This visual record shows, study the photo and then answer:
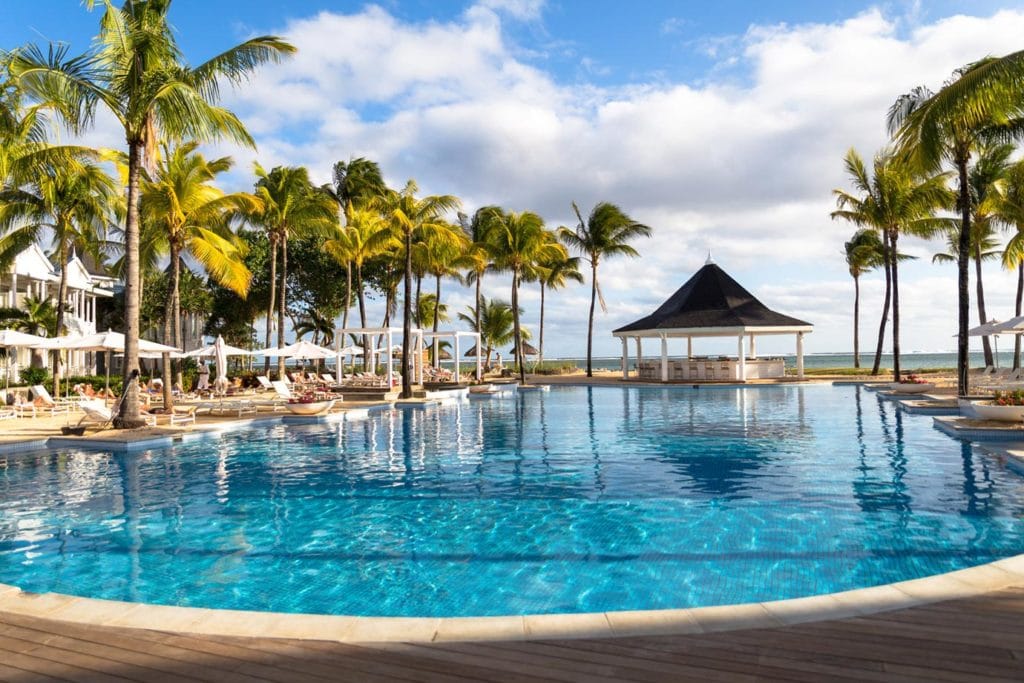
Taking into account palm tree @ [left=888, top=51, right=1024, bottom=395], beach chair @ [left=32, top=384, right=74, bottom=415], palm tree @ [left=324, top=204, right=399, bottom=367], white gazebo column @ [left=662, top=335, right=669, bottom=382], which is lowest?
beach chair @ [left=32, top=384, right=74, bottom=415]

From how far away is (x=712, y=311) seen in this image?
1335 inches

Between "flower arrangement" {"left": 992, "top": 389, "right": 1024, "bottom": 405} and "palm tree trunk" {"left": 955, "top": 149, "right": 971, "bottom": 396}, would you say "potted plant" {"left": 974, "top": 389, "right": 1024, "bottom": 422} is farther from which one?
"palm tree trunk" {"left": 955, "top": 149, "right": 971, "bottom": 396}

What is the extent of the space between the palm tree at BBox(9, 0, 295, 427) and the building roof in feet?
77.9

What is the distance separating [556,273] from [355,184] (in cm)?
1270

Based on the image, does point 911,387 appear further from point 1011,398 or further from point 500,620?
point 500,620

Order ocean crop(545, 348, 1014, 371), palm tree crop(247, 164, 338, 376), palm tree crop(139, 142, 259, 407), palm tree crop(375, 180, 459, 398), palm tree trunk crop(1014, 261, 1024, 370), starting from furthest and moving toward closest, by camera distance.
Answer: ocean crop(545, 348, 1014, 371) → palm tree trunk crop(1014, 261, 1024, 370) → palm tree crop(247, 164, 338, 376) → palm tree crop(375, 180, 459, 398) → palm tree crop(139, 142, 259, 407)

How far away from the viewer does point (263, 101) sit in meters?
13.1

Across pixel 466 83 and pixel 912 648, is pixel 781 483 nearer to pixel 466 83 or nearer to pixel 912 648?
pixel 912 648

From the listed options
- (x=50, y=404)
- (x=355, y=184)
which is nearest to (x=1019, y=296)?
(x=355, y=184)

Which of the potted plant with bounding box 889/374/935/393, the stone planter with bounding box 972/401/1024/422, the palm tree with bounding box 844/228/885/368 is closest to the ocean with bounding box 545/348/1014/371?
the palm tree with bounding box 844/228/885/368

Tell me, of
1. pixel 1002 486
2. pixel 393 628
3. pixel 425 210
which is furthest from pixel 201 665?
pixel 425 210

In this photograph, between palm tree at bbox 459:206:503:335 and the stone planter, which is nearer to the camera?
the stone planter

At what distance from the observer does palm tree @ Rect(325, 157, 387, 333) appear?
3438 centimetres

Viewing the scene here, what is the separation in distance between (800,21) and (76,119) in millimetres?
14845
